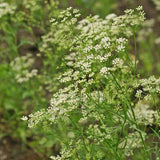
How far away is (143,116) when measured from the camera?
274cm

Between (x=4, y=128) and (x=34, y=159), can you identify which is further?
(x=4, y=128)

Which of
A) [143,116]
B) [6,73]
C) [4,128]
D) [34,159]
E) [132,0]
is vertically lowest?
[143,116]

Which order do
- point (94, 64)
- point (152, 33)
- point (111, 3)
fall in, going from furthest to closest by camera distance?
1. point (111, 3)
2. point (152, 33)
3. point (94, 64)

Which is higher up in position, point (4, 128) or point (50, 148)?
point (4, 128)

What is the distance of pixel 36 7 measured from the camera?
13.8ft

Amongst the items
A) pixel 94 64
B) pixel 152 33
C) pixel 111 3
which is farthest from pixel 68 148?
pixel 111 3

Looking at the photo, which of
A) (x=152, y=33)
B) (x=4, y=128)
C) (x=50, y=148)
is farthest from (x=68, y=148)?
(x=152, y=33)

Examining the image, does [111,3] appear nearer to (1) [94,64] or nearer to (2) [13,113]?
(2) [13,113]

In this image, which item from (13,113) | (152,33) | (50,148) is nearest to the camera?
(50,148)

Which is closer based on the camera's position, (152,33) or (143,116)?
(143,116)

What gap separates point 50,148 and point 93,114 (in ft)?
7.56

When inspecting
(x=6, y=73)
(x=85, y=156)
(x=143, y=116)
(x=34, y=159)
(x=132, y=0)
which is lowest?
(x=85, y=156)

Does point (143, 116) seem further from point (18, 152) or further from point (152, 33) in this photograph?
point (152, 33)

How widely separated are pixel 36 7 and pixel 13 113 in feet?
6.37
